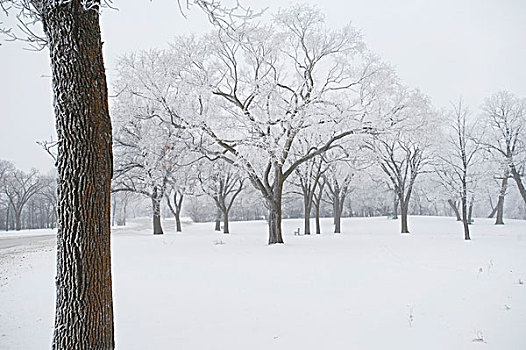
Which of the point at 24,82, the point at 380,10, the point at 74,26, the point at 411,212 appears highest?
the point at 380,10

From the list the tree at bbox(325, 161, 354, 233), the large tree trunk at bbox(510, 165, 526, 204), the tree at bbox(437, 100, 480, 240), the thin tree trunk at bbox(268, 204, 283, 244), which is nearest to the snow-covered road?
the thin tree trunk at bbox(268, 204, 283, 244)

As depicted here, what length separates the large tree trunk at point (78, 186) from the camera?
2.77 meters

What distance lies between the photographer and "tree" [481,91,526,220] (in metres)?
16.8

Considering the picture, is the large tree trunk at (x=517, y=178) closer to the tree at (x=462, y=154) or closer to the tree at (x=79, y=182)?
the tree at (x=462, y=154)

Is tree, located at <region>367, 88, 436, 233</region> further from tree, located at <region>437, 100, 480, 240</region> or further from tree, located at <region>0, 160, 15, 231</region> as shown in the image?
tree, located at <region>0, 160, 15, 231</region>

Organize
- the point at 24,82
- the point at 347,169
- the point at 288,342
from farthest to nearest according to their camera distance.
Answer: the point at 347,169 < the point at 24,82 < the point at 288,342

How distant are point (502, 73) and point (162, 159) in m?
12.2

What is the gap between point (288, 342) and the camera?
4160mm

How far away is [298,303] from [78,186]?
386cm

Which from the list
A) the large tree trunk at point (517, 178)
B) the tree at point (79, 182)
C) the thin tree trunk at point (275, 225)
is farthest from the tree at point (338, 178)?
the tree at point (79, 182)

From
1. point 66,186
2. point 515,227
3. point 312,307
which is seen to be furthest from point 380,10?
point 515,227

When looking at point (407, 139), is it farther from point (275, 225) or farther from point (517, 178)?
point (275, 225)

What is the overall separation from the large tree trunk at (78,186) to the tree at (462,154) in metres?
16.0

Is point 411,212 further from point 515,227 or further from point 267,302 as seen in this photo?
point 267,302
